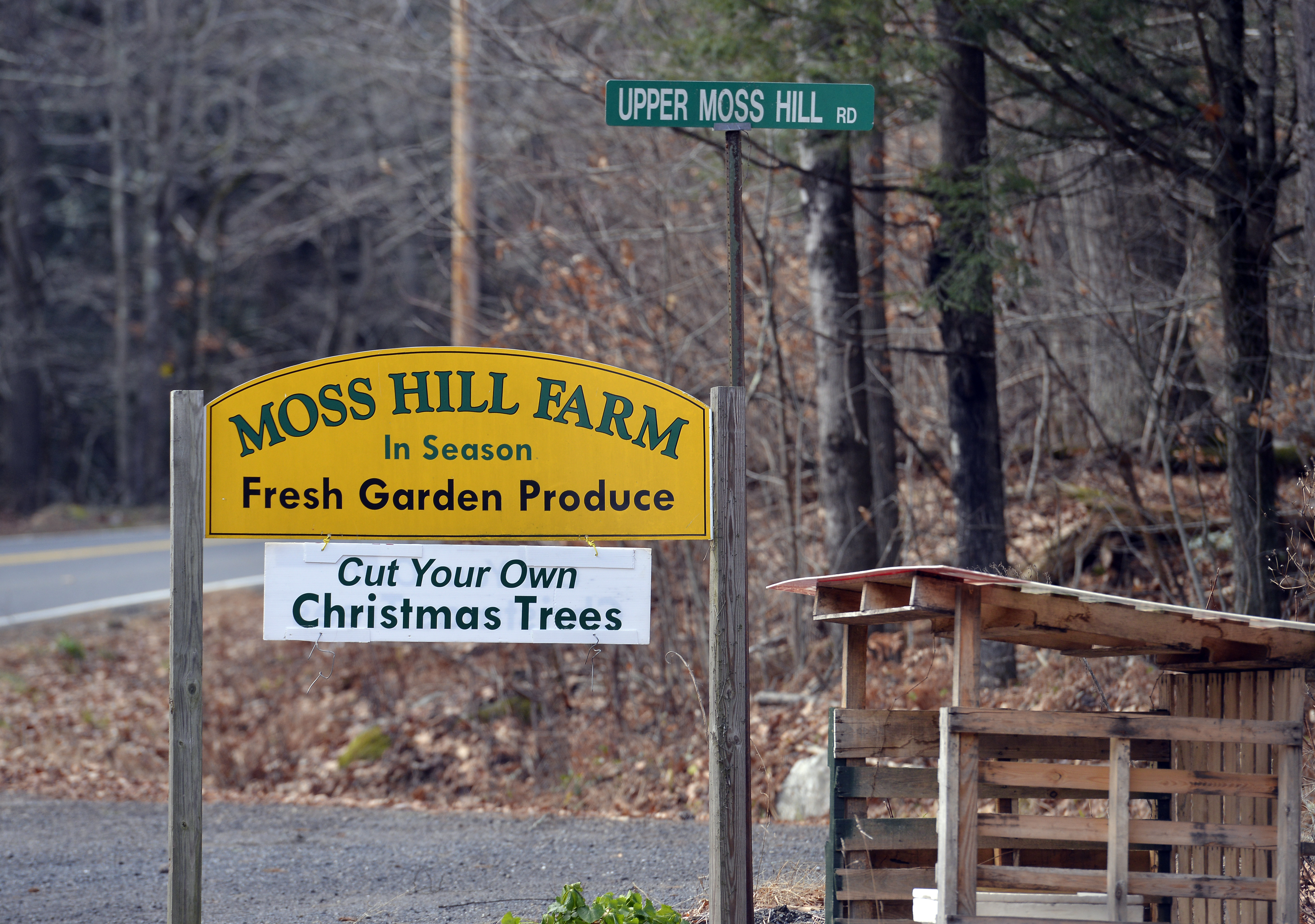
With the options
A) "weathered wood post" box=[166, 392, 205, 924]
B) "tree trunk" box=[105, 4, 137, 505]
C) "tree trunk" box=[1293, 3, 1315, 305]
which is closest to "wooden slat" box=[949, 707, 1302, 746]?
"weathered wood post" box=[166, 392, 205, 924]

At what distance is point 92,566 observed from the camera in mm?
18016

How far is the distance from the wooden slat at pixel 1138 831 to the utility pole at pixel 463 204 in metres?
8.30

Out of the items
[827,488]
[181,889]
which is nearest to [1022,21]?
[827,488]

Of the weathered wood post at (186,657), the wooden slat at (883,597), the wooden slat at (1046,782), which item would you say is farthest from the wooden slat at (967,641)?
the weathered wood post at (186,657)

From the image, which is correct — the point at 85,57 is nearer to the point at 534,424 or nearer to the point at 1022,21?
the point at 1022,21

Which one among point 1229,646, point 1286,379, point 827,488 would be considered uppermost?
point 1286,379

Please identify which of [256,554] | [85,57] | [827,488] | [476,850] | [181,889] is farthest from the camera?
[85,57]

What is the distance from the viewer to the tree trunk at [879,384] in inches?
404

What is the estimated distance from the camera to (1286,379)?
10.0 meters

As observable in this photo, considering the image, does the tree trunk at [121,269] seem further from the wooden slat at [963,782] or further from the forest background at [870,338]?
the wooden slat at [963,782]

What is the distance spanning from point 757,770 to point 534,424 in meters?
4.88

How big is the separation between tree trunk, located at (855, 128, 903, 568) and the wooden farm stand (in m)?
5.22

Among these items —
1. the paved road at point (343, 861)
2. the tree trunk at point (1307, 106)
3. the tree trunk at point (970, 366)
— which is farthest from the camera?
the tree trunk at point (970, 366)

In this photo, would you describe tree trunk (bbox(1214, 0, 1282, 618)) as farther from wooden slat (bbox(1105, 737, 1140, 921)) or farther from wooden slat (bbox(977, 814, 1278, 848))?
wooden slat (bbox(1105, 737, 1140, 921))
